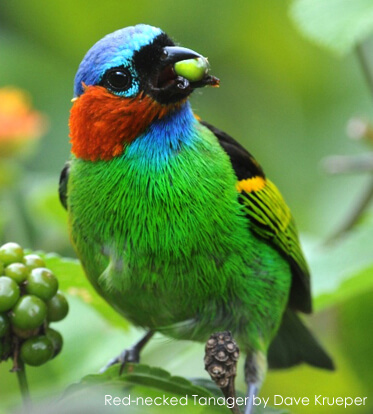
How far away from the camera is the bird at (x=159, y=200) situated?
262cm

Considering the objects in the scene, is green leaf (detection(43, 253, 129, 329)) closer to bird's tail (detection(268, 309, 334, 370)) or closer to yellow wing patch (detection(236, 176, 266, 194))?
yellow wing patch (detection(236, 176, 266, 194))

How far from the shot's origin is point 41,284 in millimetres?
2367

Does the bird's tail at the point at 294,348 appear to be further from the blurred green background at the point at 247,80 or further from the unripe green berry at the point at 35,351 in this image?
the unripe green berry at the point at 35,351

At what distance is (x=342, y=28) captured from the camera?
11.8ft

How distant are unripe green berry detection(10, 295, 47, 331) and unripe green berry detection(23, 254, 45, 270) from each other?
122 millimetres

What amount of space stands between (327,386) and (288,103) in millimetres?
2663

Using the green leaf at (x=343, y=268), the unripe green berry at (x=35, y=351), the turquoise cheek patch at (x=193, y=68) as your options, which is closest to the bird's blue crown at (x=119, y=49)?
the turquoise cheek patch at (x=193, y=68)

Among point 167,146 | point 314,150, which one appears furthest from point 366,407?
point 314,150

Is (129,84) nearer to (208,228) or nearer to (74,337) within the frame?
(208,228)

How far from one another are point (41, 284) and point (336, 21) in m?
2.03

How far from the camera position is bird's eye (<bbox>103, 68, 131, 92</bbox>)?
8.59 feet

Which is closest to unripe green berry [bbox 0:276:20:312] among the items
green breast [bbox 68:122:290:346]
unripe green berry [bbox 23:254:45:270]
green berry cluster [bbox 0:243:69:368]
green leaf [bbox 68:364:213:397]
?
green berry cluster [bbox 0:243:69:368]

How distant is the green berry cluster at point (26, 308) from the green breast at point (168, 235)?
326mm

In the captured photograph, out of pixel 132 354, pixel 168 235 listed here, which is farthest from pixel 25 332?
pixel 132 354
